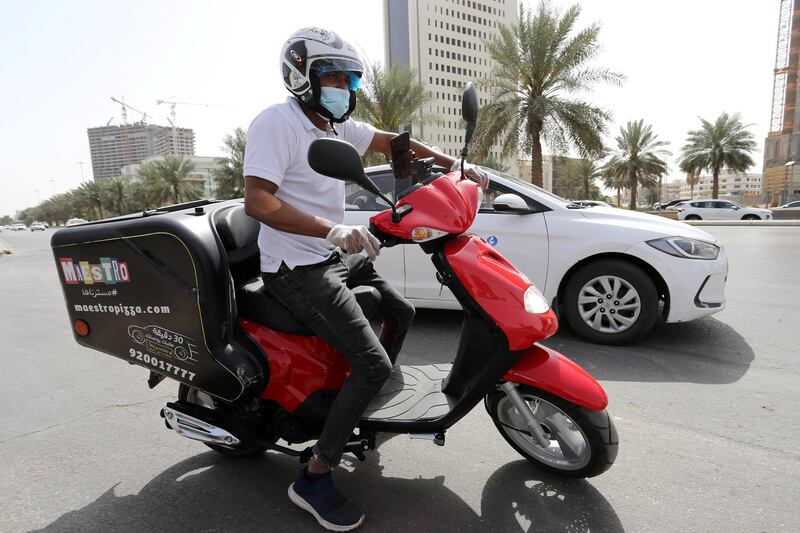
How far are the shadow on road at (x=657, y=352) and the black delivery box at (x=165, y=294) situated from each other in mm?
2052

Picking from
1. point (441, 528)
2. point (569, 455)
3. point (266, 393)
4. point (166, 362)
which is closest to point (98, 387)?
point (166, 362)

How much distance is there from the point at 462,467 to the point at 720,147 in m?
40.6

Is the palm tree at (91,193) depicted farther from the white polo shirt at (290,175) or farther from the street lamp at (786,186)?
the street lamp at (786,186)

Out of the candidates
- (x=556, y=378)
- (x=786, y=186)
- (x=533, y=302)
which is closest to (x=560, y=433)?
(x=556, y=378)

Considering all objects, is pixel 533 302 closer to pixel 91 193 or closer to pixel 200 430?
pixel 200 430

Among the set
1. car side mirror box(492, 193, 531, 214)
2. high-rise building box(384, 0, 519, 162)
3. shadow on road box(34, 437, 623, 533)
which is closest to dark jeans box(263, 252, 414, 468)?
shadow on road box(34, 437, 623, 533)

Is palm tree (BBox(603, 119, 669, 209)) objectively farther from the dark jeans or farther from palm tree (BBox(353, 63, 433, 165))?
the dark jeans

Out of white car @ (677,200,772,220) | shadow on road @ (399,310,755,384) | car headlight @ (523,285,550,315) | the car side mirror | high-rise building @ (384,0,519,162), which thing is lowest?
white car @ (677,200,772,220)

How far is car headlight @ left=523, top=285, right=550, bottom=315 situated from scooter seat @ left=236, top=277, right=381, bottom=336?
2.45 ft

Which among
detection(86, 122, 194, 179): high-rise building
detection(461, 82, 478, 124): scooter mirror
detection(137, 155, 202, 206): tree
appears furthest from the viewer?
detection(86, 122, 194, 179): high-rise building

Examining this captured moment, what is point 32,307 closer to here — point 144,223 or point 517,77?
point 144,223

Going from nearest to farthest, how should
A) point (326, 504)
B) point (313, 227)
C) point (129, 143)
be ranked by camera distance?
point (313, 227) < point (326, 504) < point (129, 143)

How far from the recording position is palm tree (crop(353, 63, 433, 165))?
21375mm

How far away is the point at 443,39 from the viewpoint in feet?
295
